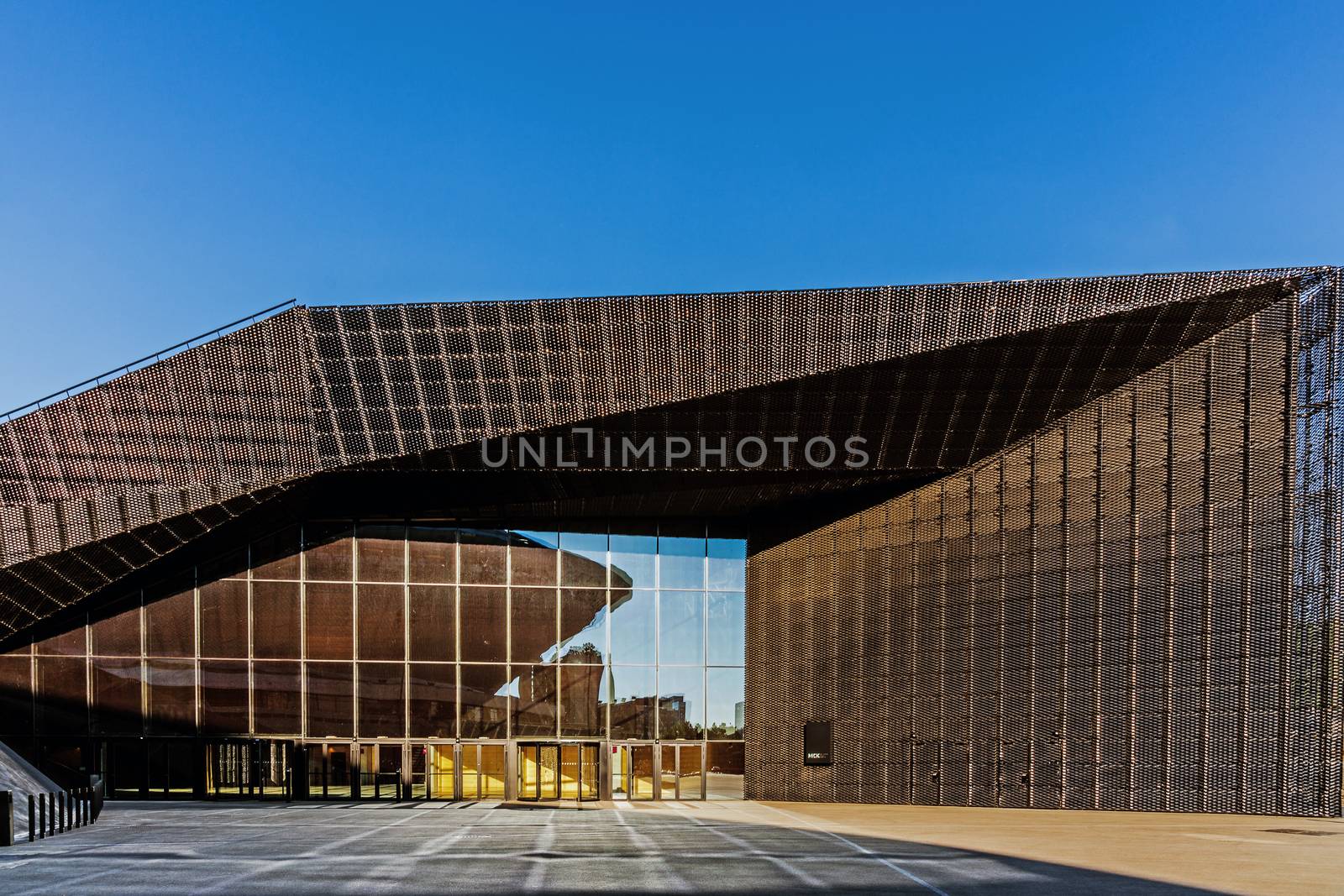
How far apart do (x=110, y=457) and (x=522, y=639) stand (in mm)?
10363

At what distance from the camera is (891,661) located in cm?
2625

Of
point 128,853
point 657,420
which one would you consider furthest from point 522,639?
point 128,853

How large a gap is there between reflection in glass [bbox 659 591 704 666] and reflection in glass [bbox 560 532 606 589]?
1.66 metres

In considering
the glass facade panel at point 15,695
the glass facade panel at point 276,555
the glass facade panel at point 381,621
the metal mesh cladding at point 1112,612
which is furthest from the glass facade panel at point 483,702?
the glass facade panel at point 15,695

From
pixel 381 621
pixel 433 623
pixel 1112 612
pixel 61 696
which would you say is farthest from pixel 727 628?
pixel 61 696

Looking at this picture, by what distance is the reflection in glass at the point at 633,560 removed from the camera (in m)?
29.2

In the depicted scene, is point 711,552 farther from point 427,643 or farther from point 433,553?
point 427,643

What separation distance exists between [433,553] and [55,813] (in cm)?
1169

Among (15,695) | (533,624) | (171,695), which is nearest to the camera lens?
(15,695)

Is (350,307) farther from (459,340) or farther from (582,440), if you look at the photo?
(582,440)

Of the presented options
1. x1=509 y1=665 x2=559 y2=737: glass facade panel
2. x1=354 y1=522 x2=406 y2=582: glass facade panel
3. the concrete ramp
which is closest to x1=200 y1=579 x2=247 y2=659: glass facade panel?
x1=354 y1=522 x2=406 y2=582: glass facade panel

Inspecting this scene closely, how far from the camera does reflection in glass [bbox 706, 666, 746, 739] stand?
29.0 meters

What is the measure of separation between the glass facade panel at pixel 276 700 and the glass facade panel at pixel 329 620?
772 millimetres

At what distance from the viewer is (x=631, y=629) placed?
95.4ft
